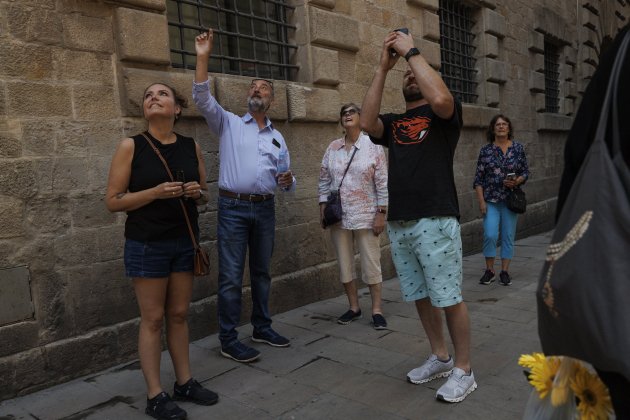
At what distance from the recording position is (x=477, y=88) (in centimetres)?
881

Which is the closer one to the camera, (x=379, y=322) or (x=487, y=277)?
(x=379, y=322)

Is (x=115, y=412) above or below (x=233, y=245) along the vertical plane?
below

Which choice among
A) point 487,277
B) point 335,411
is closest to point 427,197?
point 335,411

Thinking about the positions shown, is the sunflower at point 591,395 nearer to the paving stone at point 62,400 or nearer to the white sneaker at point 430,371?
A: the white sneaker at point 430,371

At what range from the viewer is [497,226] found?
582 centimetres

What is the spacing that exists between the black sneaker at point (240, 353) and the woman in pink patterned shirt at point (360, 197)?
41.4 inches

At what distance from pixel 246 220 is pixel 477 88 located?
6.28 meters

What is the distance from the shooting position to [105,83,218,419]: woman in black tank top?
2.77 metres

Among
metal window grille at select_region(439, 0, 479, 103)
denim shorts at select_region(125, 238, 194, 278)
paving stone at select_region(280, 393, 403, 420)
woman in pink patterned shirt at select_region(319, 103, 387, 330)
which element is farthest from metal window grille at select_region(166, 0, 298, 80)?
metal window grille at select_region(439, 0, 479, 103)

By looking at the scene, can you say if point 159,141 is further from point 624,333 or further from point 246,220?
point 624,333

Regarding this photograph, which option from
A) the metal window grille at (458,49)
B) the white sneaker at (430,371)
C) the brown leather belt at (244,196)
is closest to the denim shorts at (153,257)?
the brown leather belt at (244,196)

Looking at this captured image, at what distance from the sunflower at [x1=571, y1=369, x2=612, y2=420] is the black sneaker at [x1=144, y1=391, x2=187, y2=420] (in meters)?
2.01

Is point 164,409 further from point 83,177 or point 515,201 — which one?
point 515,201

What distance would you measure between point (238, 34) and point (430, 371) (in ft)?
11.0
